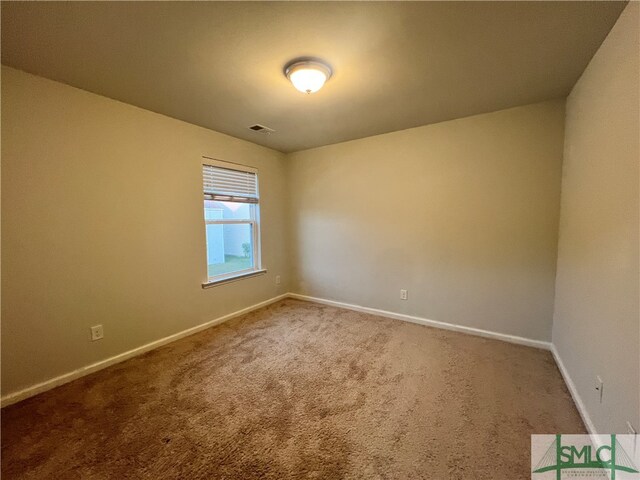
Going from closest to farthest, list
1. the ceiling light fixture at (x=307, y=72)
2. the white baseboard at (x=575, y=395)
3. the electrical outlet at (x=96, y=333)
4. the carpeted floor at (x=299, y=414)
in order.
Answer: the carpeted floor at (x=299, y=414), the white baseboard at (x=575, y=395), the ceiling light fixture at (x=307, y=72), the electrical outlet at (x=96, y=333)

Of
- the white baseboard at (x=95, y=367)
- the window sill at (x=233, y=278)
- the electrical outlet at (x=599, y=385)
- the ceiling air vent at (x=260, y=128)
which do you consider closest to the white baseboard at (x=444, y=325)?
the window sill at (x=233, y=278)

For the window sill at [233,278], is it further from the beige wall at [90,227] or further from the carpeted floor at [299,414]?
the carpeted floor at [299,414]

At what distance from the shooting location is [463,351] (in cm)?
241

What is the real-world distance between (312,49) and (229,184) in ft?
6.80

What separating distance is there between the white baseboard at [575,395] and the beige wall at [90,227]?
10.8ft

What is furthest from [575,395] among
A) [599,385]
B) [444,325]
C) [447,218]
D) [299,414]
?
[299,414]

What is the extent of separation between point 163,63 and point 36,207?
1396 millimetres

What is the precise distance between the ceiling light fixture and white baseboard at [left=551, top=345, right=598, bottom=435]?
2712 mm

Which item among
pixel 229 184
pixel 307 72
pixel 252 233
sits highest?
pixel 307 72

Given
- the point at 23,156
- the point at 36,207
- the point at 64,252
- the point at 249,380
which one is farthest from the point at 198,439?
the point at 23,156

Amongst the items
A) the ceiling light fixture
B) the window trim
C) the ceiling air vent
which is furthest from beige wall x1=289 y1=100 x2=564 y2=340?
the ceiling light fixture

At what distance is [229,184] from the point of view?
3283 mm

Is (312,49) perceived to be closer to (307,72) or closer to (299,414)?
(307,72)

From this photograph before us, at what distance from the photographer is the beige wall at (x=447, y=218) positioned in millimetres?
2402
